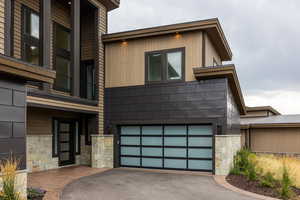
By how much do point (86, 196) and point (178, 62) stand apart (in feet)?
22.4

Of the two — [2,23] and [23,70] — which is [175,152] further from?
[2,23]

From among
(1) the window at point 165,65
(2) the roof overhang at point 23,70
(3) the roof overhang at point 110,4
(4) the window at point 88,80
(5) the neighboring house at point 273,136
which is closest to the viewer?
(2) the roof overhang at point 23,70

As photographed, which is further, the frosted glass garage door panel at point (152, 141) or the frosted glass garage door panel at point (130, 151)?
the frosted glass garage door panel at point (130, 151)

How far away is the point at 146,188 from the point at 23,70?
4.98m

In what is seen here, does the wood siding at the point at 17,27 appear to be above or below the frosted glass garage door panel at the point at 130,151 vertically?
above

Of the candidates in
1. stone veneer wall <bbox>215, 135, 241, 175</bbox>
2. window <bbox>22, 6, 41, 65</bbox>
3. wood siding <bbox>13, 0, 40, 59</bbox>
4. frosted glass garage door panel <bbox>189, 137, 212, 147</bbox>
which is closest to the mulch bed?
stone veneer wall <bbox>215, 135, 241, 175</bbox>

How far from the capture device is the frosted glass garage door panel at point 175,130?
10837 millimetres

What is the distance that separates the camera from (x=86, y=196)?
22.0ft

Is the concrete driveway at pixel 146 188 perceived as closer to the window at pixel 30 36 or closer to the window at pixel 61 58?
the window at pixel 61 58

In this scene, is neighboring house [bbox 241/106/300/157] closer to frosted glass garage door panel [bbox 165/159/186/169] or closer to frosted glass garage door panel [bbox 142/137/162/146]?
frosted glass garage door panel [bbox 165/159/186/169]

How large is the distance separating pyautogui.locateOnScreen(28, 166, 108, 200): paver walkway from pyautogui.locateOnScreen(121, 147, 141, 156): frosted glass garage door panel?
Result: 1.49 meters

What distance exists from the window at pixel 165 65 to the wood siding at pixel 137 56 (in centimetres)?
23

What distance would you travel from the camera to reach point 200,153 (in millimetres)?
10523

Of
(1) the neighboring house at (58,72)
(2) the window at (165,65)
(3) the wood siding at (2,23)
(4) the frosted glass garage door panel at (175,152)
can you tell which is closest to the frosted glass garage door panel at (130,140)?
(1) the neighboring house at (58,72)
